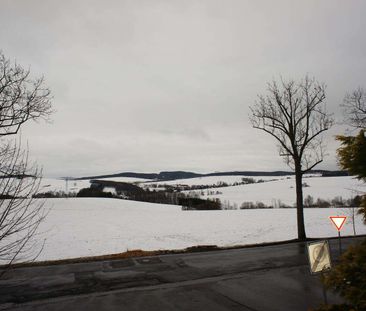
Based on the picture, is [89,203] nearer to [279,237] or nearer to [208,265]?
[279,237]

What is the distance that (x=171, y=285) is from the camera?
11852mm

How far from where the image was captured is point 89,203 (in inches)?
2574

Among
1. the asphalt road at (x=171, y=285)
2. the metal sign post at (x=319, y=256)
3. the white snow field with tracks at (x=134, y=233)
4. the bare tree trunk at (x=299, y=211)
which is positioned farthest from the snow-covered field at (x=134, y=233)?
the metal sign post at (x=319, y=256)

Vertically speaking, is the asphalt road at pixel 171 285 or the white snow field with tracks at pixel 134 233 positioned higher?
the asphalt road at pixel 171 285

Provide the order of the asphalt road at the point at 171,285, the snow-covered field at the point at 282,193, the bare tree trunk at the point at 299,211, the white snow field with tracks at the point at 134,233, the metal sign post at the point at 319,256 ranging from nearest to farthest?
the metal sign post at the point at 319,256, the asphalt road at the point at 171,285, the bare tree trunk at the point at 299,211, the white snow field with tracks at the point at 134,233, the snow-covered field at the point at 282,193

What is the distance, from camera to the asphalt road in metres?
9.83

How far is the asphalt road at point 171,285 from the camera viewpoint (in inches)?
387

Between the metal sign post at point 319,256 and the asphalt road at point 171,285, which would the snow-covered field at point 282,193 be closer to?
the asphalt road at point 171,285

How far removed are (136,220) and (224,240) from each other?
21266mm

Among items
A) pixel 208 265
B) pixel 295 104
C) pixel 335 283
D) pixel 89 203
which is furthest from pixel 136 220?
pixel 335 283

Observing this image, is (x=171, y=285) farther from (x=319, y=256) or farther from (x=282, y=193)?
(x=282, y=193)

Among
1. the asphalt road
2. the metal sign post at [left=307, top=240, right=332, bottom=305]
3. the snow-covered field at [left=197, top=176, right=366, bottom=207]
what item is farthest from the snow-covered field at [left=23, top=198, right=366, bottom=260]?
the snow-covered field at [left=197, top=176, right=366, bottom=207]

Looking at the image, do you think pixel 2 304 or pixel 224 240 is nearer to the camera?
pixel 2 304

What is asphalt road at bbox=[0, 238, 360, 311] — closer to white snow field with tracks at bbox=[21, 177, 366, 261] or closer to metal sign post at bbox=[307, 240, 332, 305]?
metal sign post at bbox=[307, 240, 332, 305]
